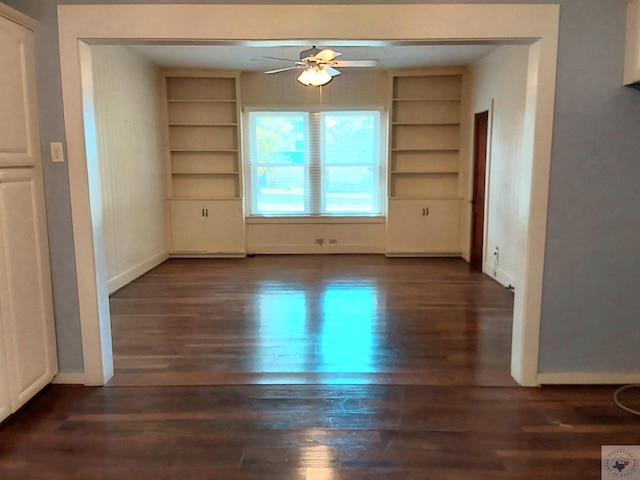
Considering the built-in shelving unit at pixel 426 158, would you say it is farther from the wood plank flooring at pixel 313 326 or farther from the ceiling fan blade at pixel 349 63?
the ceiling fan blade at pixel 349 63

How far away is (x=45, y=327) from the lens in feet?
9.12

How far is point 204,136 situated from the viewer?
7125mm

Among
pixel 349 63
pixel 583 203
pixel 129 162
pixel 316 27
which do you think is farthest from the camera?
pixel 129 162

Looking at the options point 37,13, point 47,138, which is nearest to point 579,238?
point 47,138

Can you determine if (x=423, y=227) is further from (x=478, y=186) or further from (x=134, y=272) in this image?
(x=134, y=272)

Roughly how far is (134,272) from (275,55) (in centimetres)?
309

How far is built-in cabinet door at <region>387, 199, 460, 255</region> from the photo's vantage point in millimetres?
7000

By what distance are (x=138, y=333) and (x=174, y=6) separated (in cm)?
247

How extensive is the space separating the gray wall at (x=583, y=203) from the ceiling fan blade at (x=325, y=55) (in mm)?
1582

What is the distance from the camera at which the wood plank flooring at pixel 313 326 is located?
313 centimetres

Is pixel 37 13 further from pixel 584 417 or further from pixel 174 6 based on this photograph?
pixel 584 417

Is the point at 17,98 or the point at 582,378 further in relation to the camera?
the point at 582,378

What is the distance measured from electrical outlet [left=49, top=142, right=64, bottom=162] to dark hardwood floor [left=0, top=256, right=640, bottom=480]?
1362 mm

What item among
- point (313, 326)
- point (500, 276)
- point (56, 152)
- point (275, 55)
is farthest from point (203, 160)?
point (56, 152)
